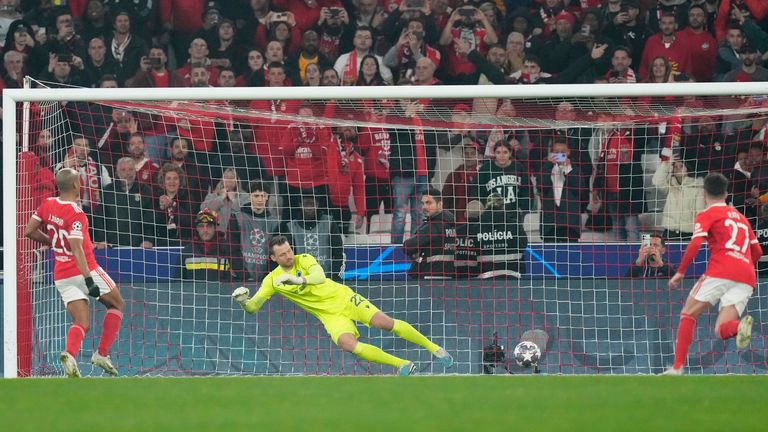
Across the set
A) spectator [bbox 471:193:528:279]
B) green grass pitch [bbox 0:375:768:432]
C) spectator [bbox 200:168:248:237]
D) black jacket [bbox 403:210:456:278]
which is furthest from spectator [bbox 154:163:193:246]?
green grass pitch [bbox 0:375:768:432]

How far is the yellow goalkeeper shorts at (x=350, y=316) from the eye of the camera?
10.6m

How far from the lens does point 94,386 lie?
7.14 m

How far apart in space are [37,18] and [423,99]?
569cm

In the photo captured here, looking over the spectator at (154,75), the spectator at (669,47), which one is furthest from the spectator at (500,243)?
the spectator at (154,75)

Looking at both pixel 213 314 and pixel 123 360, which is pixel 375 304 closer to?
pixel 213 314

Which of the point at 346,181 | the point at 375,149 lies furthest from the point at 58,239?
the point at 375,149

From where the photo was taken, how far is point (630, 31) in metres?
13.4

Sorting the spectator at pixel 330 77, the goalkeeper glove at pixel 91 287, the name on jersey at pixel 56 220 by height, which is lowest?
the goalkeeper glove at pixel 91 287

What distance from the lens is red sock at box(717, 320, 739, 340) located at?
8.50 m

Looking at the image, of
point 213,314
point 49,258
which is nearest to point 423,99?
point 213,314

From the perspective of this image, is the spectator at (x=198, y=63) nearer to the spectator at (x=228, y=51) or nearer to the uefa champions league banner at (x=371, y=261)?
the spectator at (x=228, y=51)

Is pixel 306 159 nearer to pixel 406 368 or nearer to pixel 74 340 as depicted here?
pixel 406 368

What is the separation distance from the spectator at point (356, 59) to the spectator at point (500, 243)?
2.83m

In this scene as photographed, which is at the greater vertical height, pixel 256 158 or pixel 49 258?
pixel 256 158
